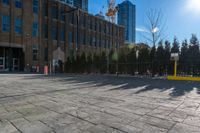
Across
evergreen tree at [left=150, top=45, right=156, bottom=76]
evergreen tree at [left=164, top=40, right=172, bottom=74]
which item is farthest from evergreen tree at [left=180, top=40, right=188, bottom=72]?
evergreen tree at [left=150, top=45, right=156, bottom=76]

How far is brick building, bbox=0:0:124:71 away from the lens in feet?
98.1

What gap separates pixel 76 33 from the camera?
42.2 meters

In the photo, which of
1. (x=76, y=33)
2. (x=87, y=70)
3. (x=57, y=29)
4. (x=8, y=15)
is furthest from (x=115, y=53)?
(x=76, y=33)

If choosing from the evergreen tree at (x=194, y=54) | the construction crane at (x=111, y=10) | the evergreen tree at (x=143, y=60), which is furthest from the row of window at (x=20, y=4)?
the construction crane at (x=111, y=10)

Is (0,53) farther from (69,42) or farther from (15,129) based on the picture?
(15,129)

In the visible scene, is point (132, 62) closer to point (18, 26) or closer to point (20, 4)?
point (18, 26)

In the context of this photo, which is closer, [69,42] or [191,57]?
[191,57]

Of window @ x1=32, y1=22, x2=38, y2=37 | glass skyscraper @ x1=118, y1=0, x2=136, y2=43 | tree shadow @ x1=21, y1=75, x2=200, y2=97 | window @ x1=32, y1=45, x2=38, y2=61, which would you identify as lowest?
tree shadow @ x1=21, y1=75, x2=200, y2=97

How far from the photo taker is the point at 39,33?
34031 millimetres

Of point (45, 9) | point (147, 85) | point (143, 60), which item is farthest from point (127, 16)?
point (147, 85)

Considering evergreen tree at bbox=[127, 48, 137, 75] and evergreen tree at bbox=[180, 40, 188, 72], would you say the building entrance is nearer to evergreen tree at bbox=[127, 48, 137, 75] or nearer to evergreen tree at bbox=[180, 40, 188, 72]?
evergreen tree at bbox=[127, 48, 137, 75]

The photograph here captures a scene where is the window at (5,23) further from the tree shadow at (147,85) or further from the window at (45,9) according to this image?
the tree shadow at (147,85)

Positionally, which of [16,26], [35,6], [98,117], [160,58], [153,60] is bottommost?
[98,117]

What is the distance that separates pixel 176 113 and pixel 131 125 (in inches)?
54.7
